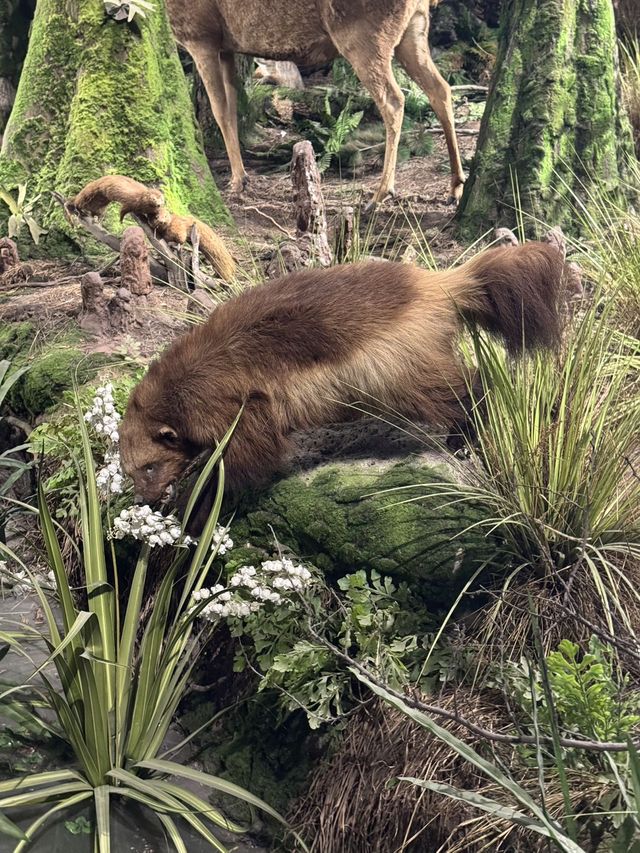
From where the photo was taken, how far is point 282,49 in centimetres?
711

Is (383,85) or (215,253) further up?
(383,85)

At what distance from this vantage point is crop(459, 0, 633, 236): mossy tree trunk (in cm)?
685

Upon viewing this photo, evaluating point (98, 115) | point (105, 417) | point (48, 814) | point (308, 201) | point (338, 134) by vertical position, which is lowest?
point (48, 814)

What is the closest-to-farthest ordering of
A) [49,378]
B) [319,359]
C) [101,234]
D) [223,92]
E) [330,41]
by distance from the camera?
[319,359], [49,378], [101,234], [330,41], [223,92]

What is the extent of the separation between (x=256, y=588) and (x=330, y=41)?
5083 millimetres

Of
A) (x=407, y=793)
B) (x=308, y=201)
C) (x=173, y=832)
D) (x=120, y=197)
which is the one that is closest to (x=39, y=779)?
(x=173, y=832)

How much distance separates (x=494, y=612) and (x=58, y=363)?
3282 millimetres

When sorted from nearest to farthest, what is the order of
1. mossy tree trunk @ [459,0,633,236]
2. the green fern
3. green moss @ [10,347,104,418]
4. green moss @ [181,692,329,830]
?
green moss @ [181,692,329,830] < green moss @ [10,347,104,418] < mossy tree trunk @ [459,0,633,236] < the green fern

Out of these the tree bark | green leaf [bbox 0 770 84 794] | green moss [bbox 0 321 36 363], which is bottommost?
green leaf [bbox 0 770 84 794]

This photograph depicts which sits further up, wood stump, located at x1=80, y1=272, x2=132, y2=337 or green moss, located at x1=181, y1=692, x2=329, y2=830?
wood stump, located at x1=80, y1=272, x2=132, y2=337

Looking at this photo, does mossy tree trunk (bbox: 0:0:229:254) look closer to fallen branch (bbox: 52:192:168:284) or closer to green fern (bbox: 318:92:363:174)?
A: fallen branch (bbox: 52:192:168:284)

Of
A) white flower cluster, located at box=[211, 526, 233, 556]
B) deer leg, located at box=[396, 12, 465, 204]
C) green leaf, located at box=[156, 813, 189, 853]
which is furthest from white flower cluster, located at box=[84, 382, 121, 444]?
deer leg, located at box=[396, 12, 465, 204]

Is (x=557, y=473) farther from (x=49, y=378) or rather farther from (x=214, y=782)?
(x=49, y=378)

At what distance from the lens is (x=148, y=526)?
3590 mm
